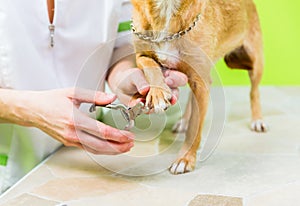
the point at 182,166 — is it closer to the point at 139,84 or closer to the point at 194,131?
the point at 194,131

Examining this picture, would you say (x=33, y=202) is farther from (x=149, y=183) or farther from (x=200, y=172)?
(x=200, y=172)

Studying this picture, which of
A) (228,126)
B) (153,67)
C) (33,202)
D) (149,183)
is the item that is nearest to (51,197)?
(33,202)

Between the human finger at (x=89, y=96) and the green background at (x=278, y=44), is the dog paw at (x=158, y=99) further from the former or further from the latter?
the green background at (x=278, y=44)

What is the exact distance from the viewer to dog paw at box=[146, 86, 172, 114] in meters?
0.92

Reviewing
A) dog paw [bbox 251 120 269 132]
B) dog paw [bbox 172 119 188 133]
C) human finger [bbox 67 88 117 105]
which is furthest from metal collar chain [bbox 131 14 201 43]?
dog paw [bbox 251 120 269 132]

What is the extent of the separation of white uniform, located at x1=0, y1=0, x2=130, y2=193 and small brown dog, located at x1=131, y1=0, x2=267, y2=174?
0.63 feet

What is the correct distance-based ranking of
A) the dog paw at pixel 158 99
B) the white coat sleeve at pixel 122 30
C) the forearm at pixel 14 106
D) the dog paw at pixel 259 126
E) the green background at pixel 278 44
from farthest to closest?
the green background at pixel 278 44, the dog paw at pixel 259 126, the white coat sleeve at pixel 122 30, the forearm at pixel 14 106, the dog paw at pixel 158 99

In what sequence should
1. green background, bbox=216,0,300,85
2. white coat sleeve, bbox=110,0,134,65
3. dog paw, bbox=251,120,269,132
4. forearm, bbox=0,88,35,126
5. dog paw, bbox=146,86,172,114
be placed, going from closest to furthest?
dog paw, bbox=146,86,172,114 → forearm, bbox=0,88,35,126 → white coat sleeve, bbox=110,0,134,65 → dog paw, bbox=251,120,269,132 → green background, bbox=216,0,300,85

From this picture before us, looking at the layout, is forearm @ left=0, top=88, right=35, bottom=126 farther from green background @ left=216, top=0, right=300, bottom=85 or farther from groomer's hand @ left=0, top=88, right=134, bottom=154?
green background @ left=216, top=0, right=300, bottom=85

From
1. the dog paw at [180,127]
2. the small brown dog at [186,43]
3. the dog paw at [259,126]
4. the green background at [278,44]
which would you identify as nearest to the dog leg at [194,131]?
the small brown dog at [186,43]

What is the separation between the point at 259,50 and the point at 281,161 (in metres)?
0.46

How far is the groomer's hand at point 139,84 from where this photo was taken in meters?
0.95

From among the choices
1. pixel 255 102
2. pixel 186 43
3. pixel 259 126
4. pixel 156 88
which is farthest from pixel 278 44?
pixel 156 88

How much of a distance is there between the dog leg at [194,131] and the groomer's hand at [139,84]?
3.6 inches
